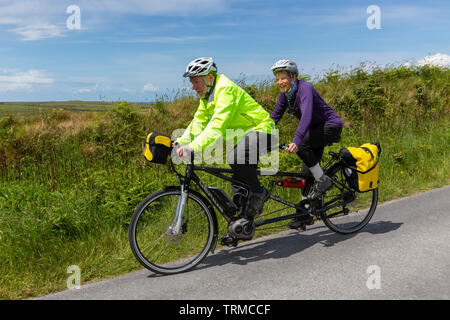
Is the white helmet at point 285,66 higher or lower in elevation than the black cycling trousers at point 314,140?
higher

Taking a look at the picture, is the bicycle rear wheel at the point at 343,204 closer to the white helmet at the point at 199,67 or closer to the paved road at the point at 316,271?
the paved road at the point at 316,271

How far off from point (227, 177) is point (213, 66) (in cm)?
128

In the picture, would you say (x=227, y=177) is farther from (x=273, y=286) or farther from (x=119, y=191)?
(x=119, y=191)

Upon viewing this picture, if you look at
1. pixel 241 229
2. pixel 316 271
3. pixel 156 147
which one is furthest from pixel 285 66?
pixel 316 271

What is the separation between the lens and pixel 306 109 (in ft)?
15.3

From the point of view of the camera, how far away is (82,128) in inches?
415

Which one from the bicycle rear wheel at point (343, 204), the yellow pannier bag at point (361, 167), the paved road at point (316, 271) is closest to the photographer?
the paved road at point (316, 271)

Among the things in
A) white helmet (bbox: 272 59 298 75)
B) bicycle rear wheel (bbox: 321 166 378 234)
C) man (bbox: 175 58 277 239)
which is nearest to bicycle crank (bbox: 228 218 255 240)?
man (bbox: 175 58 277 239)

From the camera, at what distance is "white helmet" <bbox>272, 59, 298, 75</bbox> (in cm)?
477

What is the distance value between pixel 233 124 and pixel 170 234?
1412 millimetres

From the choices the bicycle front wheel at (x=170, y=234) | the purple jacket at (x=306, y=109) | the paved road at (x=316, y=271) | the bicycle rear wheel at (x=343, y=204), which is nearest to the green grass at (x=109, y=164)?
the bicycle front wheel at (x=170, y=234)

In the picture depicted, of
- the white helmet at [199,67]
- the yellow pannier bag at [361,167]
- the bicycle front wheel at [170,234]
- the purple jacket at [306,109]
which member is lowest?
the bicycle front wheel at [170,234]

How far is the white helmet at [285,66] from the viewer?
4770 millimetres
